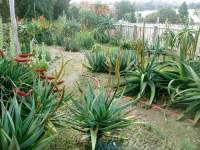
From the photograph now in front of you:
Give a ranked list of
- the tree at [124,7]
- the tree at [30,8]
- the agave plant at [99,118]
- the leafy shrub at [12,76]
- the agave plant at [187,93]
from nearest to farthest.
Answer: the agave plant at [99,118] < the leafy shrub at [12,76] < the agave plant at [187,93] < the tree at [30,8] < the tree at [124,7]

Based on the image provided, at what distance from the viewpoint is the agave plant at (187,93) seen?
534cm

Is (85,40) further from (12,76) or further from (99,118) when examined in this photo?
(99,118)

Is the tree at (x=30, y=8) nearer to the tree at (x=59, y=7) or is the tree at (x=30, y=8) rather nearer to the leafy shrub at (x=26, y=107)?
the tree at (x=59, y=7)

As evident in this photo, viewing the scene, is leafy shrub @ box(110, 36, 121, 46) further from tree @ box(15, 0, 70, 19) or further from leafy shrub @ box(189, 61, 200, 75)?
leafy shrub @ box(189, 61, 200, 75)

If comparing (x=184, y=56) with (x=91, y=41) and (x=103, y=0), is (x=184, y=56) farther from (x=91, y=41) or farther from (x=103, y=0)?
(x=103, y=0)

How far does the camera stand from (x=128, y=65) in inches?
306

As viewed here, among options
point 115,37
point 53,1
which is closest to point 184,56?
point 115,37

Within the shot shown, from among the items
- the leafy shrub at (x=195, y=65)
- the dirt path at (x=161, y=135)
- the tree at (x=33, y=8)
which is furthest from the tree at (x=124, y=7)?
the dirt path at (x=161, y=135)

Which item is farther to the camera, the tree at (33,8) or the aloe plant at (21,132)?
the tree at (33,8)

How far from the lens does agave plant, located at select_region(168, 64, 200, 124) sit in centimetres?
534

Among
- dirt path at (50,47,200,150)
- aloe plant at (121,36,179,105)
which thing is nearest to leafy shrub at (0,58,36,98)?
dirt path at (50,47,200,150)

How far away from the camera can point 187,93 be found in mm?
5562

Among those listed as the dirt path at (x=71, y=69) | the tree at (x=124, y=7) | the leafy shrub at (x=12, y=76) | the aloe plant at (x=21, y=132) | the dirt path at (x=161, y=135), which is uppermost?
the tree at (x=124, y=7)

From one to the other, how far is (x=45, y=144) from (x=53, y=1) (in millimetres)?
22315
